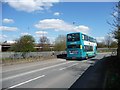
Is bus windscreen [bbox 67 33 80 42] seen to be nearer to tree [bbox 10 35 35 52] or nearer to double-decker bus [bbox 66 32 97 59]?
double-decker bus [bbox 66 32 97 59]

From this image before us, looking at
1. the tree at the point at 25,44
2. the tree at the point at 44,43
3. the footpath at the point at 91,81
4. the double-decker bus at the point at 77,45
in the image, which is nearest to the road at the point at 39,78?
the footpath at the point at 91,81

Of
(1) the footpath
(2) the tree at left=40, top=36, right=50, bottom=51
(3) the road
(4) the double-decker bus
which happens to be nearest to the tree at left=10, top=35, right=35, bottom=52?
(4) the double-decker bus

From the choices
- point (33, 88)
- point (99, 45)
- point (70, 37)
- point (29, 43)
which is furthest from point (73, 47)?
point (99, 45)

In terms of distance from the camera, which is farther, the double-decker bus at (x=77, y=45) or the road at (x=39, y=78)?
the double-decker bus at (x=77, y=45)

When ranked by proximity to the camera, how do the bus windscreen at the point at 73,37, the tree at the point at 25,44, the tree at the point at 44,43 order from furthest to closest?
the tree at the point at 44,43, the tree at the point at 25,44, the bus windscreen at the point at 73,37

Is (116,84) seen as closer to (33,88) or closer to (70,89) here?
(70,89)

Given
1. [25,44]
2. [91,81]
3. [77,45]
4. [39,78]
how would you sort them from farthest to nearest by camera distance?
1. [25,44]
2. [77,45]
3. [39,78]
4. [91,81]

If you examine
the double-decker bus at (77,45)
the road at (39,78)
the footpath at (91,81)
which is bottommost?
the footpath at (91,81)

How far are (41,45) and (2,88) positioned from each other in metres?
83.6

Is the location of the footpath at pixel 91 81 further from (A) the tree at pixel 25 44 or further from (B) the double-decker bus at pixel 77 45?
(A) the tree at pixel 25 44

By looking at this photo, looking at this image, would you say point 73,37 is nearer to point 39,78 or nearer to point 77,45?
point 77,45

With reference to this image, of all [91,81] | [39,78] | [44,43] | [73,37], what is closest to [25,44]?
[73,37]

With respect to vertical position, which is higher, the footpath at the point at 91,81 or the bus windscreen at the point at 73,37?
the bus windscreen at the point at 73,37

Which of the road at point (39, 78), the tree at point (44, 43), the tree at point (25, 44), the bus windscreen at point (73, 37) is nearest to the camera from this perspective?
the road at point (39, 78)
